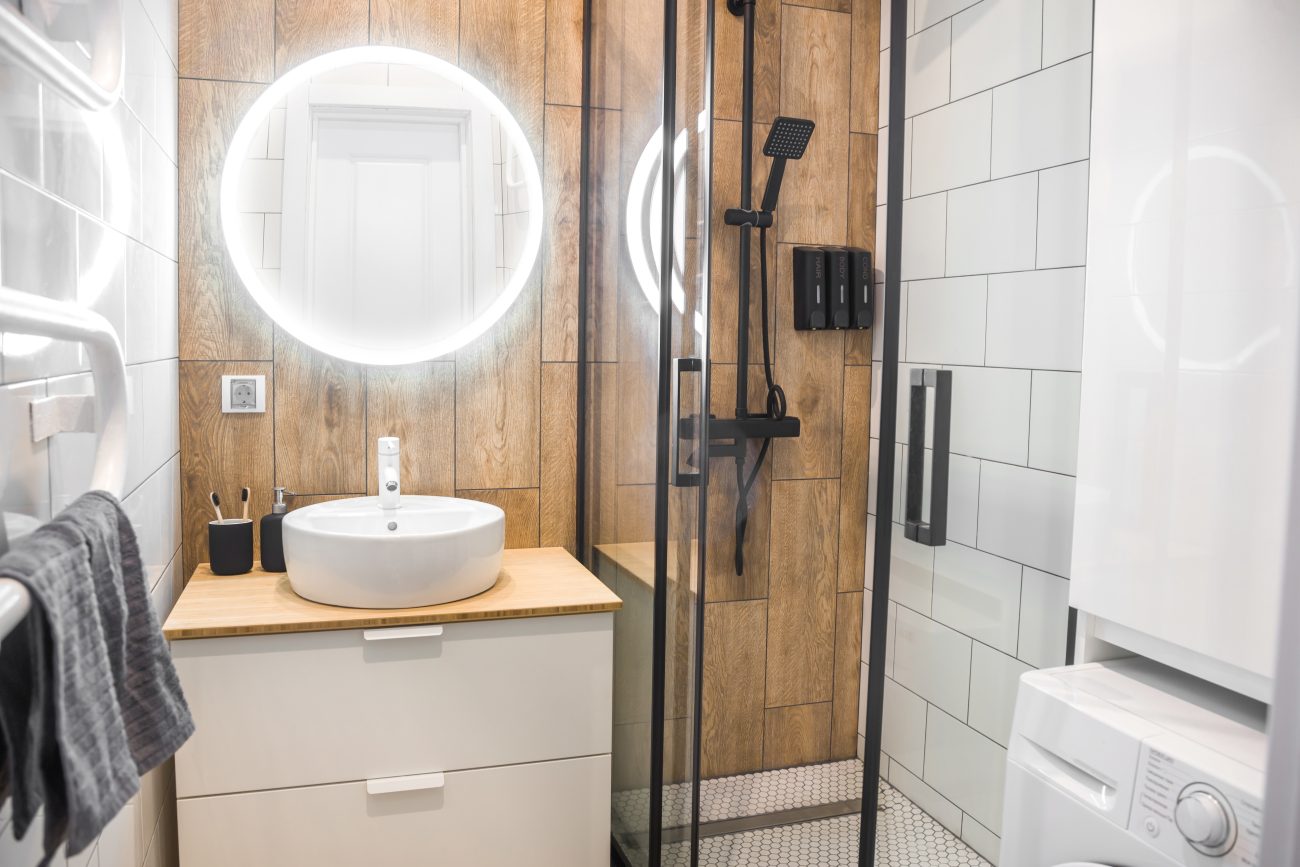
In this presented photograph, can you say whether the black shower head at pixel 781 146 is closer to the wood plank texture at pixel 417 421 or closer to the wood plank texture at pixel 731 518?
the wood plank texture at pixel 731 518

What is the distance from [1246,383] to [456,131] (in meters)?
1.70

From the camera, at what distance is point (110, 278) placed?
130 cm

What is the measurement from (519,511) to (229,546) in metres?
0.64

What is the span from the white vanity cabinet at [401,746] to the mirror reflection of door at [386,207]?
77cm

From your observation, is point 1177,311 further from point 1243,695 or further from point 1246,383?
point 1243,695

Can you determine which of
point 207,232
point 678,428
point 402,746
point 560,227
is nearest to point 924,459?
point 678,428

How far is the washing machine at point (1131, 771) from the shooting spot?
886 millimetres

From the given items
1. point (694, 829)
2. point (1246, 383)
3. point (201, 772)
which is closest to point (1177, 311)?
point (1246, 383)

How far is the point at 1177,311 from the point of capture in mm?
1035

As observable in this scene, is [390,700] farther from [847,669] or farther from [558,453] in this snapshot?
[847,669]

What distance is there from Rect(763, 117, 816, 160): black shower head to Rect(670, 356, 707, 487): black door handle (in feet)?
1.14

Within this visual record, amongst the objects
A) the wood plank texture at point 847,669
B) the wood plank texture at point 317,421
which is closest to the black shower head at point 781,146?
the wood plank texture at point 847,669

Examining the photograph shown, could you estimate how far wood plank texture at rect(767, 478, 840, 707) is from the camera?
1.34 m

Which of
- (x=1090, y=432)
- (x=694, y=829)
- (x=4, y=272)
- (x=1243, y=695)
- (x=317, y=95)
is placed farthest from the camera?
(x=317, y=95)
